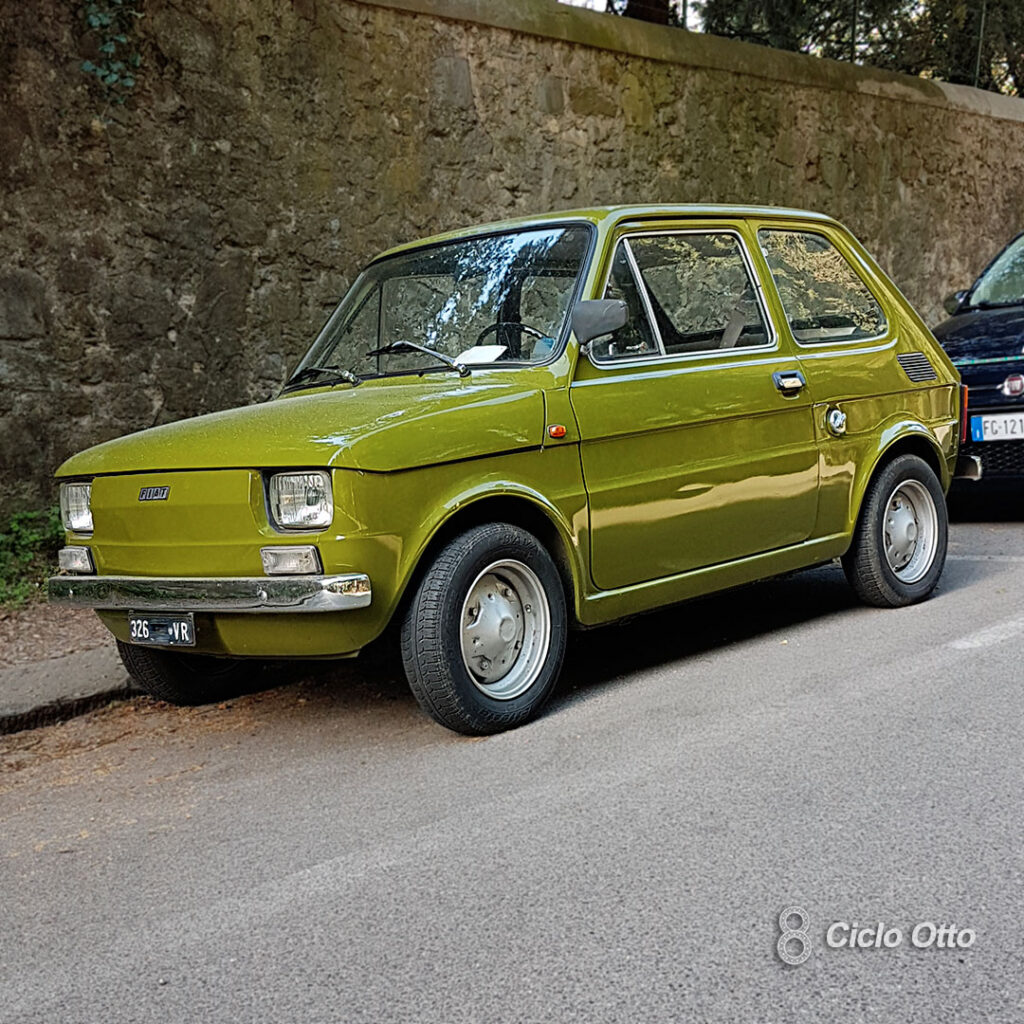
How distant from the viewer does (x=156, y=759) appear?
4797 mm

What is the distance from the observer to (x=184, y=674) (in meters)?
5.46

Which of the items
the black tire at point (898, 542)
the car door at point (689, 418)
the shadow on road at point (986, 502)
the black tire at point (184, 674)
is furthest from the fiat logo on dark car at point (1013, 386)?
the black tire at point (184, 674)

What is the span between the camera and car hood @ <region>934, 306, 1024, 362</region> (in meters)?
8.52

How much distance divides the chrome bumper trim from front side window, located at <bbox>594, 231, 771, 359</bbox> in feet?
4.95

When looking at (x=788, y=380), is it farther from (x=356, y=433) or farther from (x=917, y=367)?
(x=356, y=433)

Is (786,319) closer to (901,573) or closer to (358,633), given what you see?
(901,573)

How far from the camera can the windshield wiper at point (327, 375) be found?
5.52 m

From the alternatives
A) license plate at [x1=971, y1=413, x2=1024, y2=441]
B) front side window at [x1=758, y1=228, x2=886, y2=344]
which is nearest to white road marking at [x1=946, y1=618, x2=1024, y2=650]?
front side window at [x1=758, y1=228, x2=886, y2=344]

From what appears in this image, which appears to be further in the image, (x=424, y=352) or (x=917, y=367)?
(x=917, y=367)

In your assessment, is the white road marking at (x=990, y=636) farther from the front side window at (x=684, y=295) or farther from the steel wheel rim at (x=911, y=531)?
the front side window at (x=684, y=295)

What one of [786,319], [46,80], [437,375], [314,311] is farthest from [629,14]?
[437,375]

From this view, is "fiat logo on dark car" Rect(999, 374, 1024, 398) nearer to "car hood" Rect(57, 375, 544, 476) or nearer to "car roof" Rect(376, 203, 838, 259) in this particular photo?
"car roof" Rect(376, 203, 838, 259)

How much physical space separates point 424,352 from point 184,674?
1.62 meters

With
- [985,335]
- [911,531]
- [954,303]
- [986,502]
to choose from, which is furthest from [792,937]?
A: [986,502]
